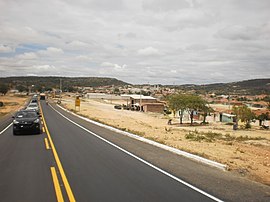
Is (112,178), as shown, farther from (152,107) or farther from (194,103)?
(152,107)

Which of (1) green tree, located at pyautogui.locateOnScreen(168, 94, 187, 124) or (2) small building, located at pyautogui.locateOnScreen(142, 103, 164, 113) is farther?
(2) small building, located at pyautogui.locateOnScreen(142, 103, 164, 113)

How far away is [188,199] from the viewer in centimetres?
685

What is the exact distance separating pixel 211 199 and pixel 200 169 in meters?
3.47

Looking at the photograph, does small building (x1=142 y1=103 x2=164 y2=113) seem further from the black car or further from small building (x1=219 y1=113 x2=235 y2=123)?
the black car

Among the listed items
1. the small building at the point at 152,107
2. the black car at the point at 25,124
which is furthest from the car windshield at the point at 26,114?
the small building at the point at 152,107

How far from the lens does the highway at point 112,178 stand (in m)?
7.05

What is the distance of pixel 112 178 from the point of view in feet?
28.3

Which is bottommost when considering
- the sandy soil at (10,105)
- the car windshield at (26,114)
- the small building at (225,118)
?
the small building at (225,118)

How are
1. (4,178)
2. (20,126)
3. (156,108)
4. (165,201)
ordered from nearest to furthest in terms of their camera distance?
(165,201) < (4,178) < (20,126) < (156,108)

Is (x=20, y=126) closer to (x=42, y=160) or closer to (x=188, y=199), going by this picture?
(x=42, y=160)

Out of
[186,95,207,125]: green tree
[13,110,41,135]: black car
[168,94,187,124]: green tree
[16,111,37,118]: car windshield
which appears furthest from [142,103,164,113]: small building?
[13,110,41,135]: black car

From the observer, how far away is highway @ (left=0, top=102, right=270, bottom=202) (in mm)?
7055

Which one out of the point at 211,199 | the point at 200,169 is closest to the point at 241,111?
the point at 200,169

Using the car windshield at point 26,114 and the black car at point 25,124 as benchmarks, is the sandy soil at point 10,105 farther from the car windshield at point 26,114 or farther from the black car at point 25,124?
the black car at point 25,124
